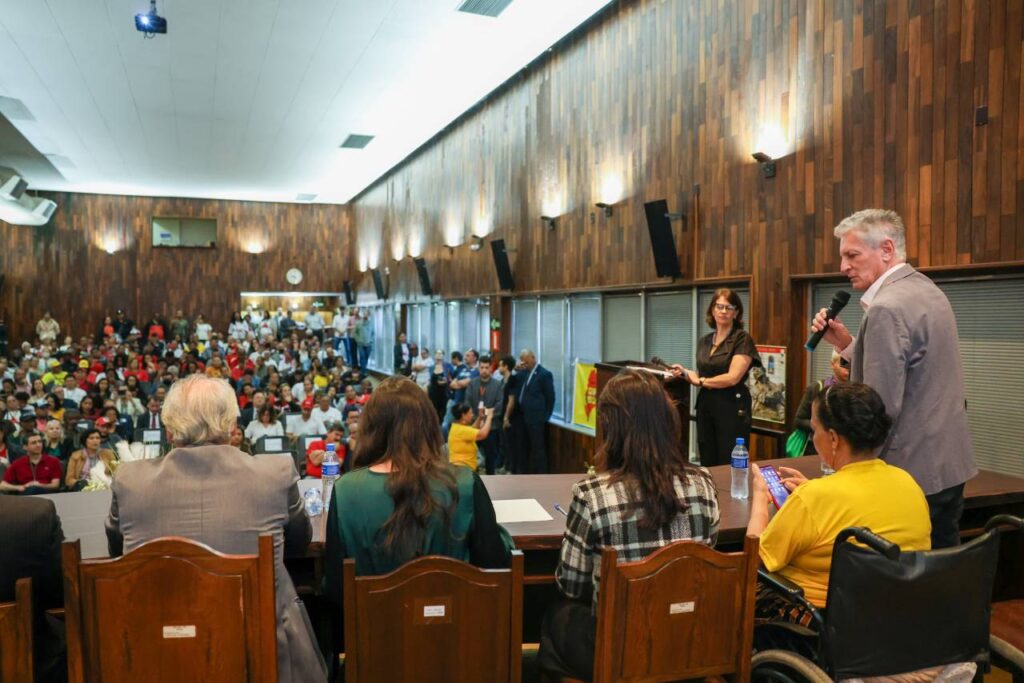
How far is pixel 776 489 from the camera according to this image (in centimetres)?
264

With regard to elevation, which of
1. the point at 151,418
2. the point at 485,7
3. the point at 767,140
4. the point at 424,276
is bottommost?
the point at 151,418

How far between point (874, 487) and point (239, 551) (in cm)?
176

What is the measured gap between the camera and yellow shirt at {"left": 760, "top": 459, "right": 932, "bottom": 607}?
1.95 m

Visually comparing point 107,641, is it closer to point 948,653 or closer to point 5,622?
point 5,622

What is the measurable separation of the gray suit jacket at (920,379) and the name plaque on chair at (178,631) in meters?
2.01

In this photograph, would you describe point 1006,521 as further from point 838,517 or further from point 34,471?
point 34,471

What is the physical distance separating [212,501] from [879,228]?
2.21m

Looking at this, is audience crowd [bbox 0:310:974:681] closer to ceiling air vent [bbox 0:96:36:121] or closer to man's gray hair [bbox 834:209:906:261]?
man's gray hair [bbox 834:209:906:261]

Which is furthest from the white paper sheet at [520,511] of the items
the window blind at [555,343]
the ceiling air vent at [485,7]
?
the ceiling air vent at [485,7]

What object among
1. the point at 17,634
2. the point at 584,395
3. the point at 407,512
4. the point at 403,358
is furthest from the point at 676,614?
the point at 403,358

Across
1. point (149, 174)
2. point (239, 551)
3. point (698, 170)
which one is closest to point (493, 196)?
point (698, 170)

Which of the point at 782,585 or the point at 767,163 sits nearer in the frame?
the point at 782,585

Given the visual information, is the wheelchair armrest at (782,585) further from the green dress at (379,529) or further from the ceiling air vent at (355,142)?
the ceiling air vent at (355,142)

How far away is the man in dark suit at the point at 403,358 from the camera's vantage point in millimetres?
12778
